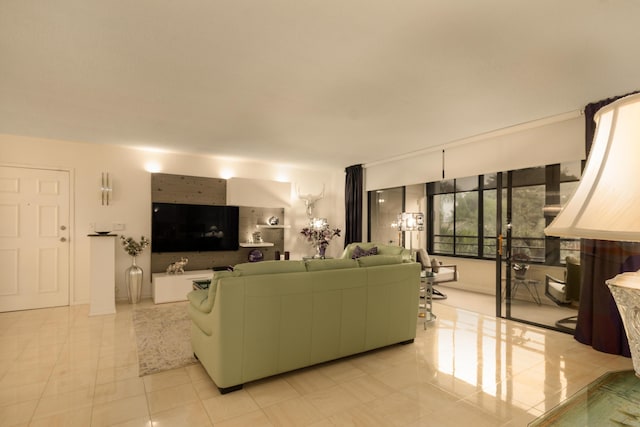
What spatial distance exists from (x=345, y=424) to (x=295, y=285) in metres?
Result: 1.03

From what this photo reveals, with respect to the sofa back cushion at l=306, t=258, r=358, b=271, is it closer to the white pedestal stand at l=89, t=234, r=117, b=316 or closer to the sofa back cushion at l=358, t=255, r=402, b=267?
the sofa back cushion at l=358, t=255, r=402, b=267

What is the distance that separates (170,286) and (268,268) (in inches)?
133

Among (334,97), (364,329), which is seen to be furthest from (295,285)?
(334,97)

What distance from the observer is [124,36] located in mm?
2246

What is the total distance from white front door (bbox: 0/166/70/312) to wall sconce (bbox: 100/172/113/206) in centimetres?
47

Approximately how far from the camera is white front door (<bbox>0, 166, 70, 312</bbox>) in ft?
15.3

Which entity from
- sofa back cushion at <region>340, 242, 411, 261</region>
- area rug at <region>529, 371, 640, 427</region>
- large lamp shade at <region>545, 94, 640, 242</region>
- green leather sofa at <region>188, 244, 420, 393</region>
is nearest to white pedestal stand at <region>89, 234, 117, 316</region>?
green leather sofa at <region>188, 244, 420, 393</region>

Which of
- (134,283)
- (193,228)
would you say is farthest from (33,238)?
(193,228)

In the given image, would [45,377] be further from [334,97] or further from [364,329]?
[334,97]

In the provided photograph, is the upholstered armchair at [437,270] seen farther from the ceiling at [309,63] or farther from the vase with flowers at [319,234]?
the ceiling at [309,63]

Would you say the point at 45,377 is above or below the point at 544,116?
below

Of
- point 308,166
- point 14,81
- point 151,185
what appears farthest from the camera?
point 308,166

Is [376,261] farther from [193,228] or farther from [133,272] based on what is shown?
[133,272]

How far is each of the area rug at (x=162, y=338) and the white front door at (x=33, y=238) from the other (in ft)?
4.91
